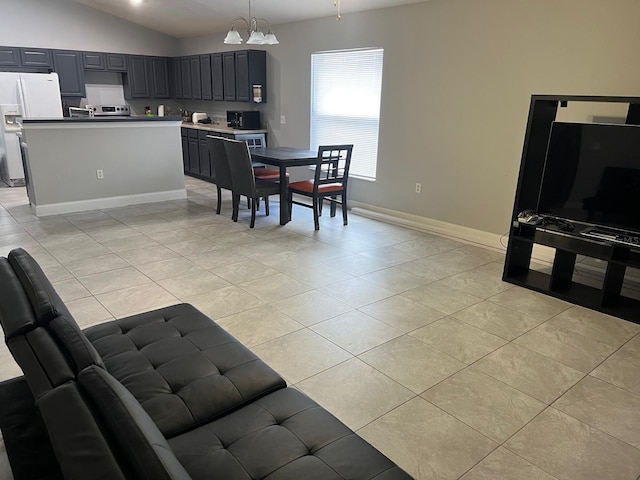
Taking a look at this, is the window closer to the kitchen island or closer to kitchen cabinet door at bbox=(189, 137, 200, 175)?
the kitchen island

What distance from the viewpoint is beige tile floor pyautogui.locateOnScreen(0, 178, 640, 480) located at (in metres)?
2.09

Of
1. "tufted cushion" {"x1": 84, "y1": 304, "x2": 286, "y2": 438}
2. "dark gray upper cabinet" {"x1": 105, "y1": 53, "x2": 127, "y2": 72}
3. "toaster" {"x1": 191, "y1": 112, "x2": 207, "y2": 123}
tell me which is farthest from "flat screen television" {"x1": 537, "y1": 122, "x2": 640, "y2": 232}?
"dark gray upper cabinet" {"x1": 105, "y1": 53, "x2": 127, "y2": 72}

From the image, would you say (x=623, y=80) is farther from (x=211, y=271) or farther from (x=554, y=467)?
(x=211, y=271)

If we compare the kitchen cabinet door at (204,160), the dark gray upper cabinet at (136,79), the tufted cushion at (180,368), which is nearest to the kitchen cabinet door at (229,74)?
the kitchen cabinet door at (204,160)

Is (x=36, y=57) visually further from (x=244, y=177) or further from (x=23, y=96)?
(x=244, y=177)

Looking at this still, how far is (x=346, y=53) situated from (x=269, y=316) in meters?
4.14

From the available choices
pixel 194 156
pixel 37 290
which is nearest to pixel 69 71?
pixel 194 156

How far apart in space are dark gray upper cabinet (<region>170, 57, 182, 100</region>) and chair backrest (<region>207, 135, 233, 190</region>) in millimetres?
3922

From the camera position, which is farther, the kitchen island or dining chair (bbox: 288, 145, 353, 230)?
the kitchen island

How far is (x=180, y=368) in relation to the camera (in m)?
1.83

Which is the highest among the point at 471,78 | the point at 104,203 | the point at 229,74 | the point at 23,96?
the point at 229,74

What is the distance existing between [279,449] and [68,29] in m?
8.53

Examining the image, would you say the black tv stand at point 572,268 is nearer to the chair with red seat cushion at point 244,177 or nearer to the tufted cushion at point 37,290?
the chair with red seat cushion at point 244,177

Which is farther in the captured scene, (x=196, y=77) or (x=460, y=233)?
(x=196, y=77)
